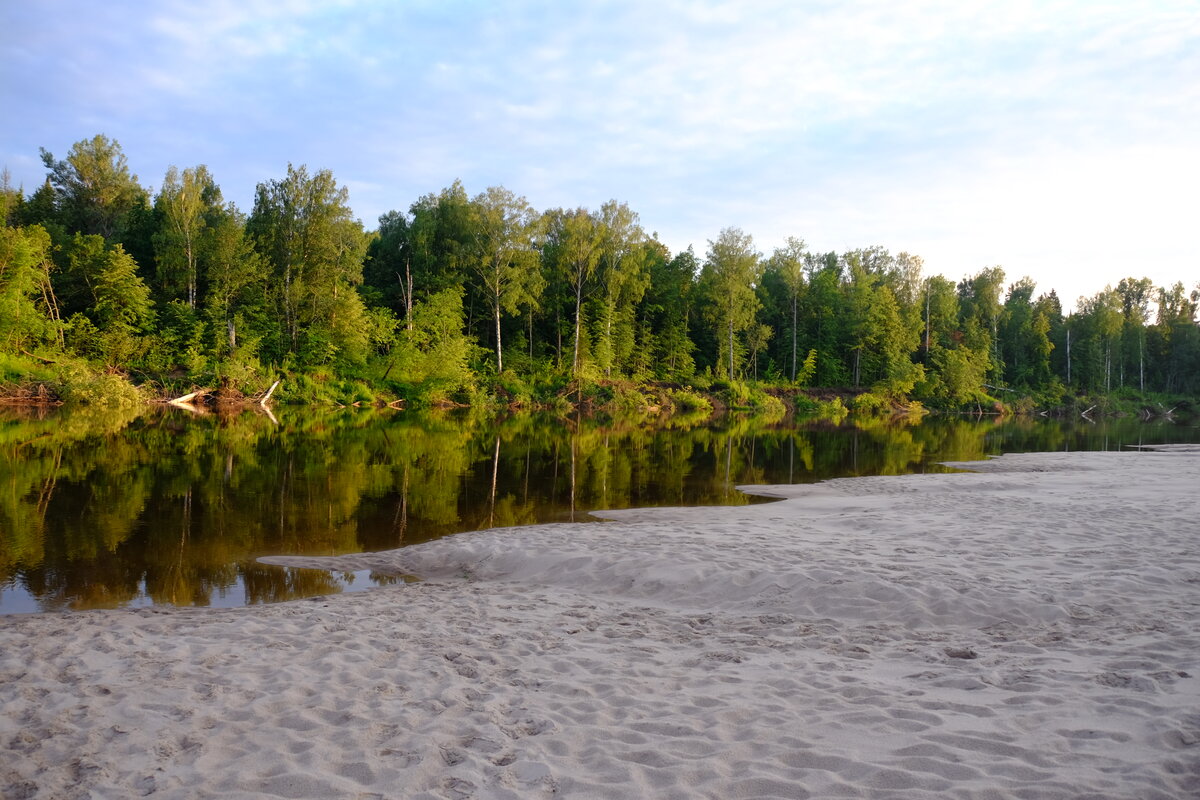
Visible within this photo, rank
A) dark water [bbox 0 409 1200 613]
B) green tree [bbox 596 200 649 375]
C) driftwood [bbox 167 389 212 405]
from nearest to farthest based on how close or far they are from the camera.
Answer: dark water [bbox 0 409 1200 613]
driftwood [bbox 167 389 212 405]
green tree [bbox 596 200 649 375]

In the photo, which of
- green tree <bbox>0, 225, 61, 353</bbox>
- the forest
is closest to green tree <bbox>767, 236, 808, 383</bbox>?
the forest

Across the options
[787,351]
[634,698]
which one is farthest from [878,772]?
[787,351]

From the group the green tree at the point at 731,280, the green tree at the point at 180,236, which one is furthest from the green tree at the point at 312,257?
the green tree at the point at 731,280

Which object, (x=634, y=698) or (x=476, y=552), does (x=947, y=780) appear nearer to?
(x=634, y=698)

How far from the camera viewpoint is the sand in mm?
3895

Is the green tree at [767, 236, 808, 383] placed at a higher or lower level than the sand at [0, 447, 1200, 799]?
higher

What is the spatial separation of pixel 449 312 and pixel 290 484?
125ft

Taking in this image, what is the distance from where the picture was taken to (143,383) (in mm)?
40781

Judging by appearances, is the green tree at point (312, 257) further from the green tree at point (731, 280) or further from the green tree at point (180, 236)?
the green tree at point (731, 280)

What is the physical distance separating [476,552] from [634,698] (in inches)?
222

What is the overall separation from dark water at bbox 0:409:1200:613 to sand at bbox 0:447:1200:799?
125 centimetres

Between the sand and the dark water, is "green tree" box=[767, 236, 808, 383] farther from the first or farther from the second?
the sand

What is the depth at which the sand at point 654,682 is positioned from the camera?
3895 mm

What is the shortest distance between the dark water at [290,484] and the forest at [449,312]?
42.4 ft
